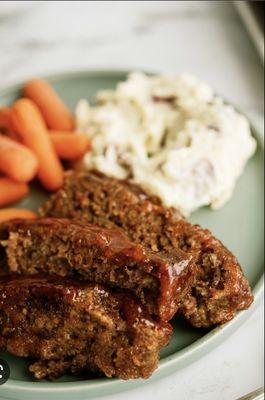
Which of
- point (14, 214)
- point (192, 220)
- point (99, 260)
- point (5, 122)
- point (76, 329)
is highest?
point (99, 260)

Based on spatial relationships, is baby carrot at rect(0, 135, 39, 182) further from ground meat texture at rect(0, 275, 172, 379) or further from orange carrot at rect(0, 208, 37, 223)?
ground meat texture at rect(0, 275, 172, 379)

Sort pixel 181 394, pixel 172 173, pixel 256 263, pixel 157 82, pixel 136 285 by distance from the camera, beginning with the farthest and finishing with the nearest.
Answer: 1. pixel 157 82
2. pixel 172 173
3. pixel 256 263
4. pixel 181 394
5. pixel 136 285

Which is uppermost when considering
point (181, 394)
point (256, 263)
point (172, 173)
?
point (172, 173)

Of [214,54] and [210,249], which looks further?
[214,54]

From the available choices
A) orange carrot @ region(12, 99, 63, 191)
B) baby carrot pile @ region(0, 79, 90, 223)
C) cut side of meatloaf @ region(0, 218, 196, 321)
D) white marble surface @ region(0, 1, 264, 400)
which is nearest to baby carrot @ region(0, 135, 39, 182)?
baby carrot pile @ region(0, 79, 90, 223)

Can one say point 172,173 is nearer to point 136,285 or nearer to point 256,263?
point 256,263

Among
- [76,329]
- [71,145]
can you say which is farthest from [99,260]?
[71,145]

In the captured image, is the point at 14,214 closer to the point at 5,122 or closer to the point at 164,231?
the point at 5,122

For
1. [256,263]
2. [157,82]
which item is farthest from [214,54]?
[256,263]
